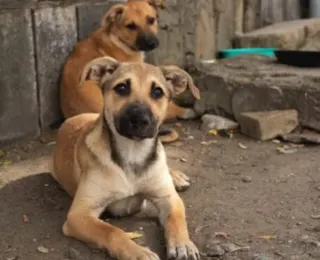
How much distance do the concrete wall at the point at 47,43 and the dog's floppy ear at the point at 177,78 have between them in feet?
7.21

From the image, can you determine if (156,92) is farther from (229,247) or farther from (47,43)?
(47,43)

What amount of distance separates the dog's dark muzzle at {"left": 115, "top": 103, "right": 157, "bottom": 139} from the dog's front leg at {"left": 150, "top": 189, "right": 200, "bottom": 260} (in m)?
0.53

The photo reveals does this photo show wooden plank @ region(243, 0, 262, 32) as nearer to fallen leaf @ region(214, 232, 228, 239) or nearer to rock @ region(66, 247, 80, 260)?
fallen leaf @ region(214, 232, 228, 239)

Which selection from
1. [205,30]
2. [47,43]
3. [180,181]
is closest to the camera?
[180,181]

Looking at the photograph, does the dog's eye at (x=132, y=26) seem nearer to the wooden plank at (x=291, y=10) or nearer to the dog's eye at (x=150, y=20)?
the dog's eye at (x=150, y=20)

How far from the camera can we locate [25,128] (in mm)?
6730

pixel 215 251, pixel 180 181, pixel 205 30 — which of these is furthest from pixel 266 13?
pixel 215 251

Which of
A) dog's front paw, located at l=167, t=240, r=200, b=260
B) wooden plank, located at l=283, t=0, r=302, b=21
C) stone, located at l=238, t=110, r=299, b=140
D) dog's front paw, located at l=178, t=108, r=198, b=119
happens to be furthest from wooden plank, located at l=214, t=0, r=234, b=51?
dog's front paw, located at l=167, t=240, r=200, b=260

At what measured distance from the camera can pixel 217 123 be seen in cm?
714

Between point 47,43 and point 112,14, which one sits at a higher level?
point 112,14

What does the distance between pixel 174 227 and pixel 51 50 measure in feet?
10.6

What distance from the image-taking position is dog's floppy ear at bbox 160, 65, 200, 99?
478 centimetres

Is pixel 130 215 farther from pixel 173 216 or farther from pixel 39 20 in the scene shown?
pixel 39 20

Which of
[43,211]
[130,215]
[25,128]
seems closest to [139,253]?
[130,215]
